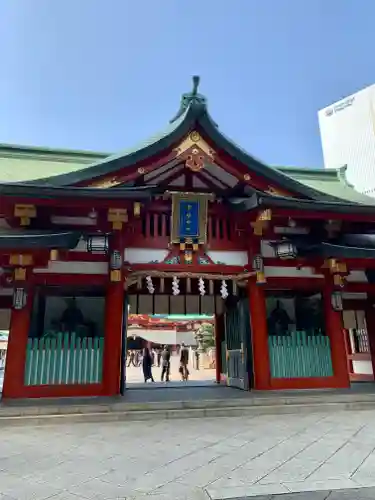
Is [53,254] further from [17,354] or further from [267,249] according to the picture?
[267,249]

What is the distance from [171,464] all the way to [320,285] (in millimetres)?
7690

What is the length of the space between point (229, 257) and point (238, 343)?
9.30 ft

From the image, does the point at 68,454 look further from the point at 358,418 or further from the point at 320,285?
the point at 320,285

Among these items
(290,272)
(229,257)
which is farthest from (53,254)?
(290,272)

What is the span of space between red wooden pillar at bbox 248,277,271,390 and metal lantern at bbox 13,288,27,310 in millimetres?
5956

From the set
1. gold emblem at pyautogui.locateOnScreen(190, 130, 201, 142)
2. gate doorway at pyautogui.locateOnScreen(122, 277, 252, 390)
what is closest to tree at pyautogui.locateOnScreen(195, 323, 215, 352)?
gate doorway at pyautogui.locateOnScreen(122, 277, 252, 390)

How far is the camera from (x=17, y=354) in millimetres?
8984

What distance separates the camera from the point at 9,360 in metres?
8.92

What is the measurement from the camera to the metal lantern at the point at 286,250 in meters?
10.4

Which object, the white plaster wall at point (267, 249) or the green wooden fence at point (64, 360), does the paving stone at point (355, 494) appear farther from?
the white plaster wall at point (267, 249)

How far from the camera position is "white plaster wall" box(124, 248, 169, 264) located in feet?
33.4

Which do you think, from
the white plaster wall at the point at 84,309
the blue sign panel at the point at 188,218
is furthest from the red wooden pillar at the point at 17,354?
the blue sign panel at the point at 188,218

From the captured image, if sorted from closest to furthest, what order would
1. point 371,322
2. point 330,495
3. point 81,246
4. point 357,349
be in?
point 330,495
point 81,246
point 371,322
point 357,349

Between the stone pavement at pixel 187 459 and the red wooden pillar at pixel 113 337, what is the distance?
185 centimetres
